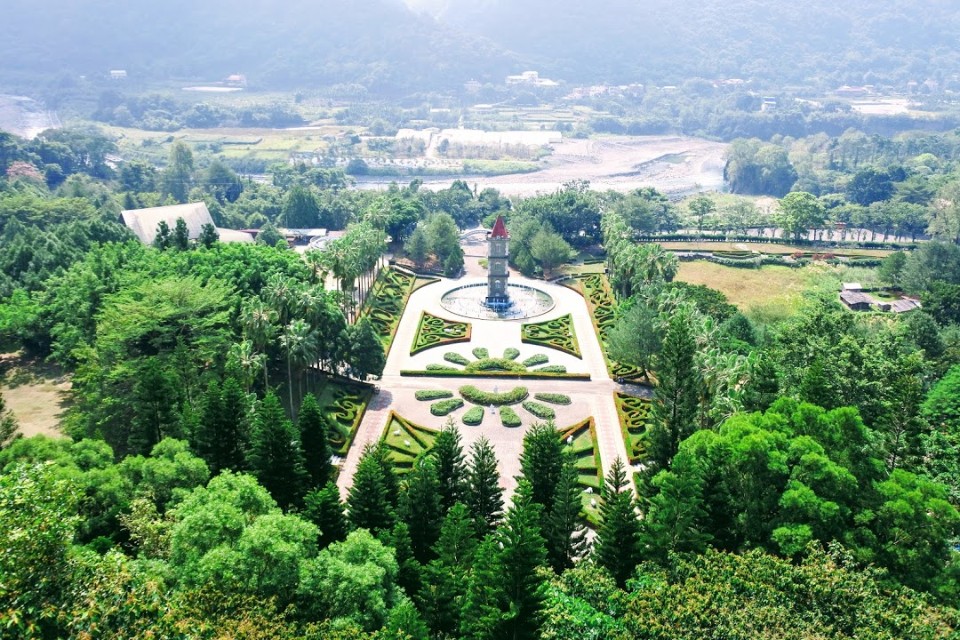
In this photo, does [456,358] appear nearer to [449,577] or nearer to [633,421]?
[633,421]

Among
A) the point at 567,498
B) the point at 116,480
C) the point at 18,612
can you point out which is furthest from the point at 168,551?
the point at 567,498

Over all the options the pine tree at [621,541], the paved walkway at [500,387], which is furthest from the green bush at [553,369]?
the pine tree at [621,541]

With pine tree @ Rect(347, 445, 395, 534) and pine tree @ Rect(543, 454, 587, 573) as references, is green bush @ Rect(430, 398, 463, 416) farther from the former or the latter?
pine tree @ Rect(543, 454, 587, 573)

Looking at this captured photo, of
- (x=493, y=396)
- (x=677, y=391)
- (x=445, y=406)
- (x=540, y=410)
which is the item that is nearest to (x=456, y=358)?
(x=493, y=396)

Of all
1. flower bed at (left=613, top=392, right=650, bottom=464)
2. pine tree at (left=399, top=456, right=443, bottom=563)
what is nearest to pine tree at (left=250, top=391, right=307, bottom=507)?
pine tree at (left=399, top=456, right=443, bottom=563)

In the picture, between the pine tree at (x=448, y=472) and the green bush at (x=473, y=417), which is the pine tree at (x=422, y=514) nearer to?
the pine tree at (x=448, y=472)

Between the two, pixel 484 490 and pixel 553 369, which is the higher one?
pixel 484 490

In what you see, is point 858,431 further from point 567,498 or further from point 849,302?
point 849,302
